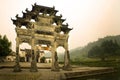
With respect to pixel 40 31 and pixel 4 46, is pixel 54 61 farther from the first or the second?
pixel 4 46

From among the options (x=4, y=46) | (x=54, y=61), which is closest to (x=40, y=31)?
(x=54, y=61)

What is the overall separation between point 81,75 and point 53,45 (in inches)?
163

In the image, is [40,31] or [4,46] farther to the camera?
[4,46]

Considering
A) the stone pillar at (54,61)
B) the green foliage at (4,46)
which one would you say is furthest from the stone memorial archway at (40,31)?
the green foliage at (4,46)

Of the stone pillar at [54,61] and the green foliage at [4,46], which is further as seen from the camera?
the green foliage at [4,46]

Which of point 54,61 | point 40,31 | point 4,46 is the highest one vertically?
point 4,46

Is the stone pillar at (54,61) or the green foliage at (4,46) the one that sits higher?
the green foliage at (4,46)

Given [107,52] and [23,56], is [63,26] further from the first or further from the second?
Result: [107,52]

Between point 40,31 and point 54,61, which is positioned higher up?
point 40,31

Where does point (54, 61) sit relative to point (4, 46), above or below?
below

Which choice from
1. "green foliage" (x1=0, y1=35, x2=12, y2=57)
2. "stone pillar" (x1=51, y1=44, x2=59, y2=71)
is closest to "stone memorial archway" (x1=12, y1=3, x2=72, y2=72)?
"stone pillar" (x1=51, y1=44, x2=59, y2=71)

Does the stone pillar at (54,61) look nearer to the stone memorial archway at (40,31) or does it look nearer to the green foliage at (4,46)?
the stone memorial archway at (40,31)

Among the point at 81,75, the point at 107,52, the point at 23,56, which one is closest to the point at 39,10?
the point at 81,75

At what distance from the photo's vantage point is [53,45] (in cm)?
2017
